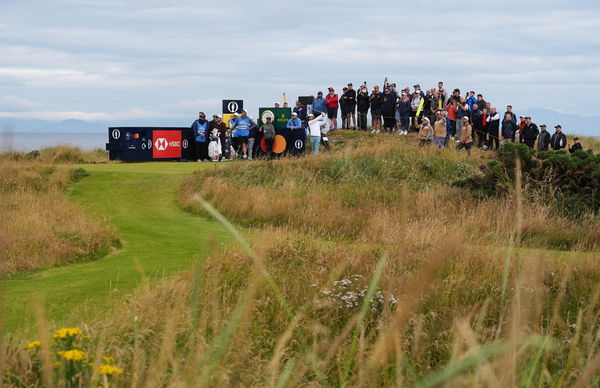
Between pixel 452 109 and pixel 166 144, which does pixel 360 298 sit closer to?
pixel 166 144

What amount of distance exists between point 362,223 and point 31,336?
34.9 feet

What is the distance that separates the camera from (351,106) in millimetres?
40875

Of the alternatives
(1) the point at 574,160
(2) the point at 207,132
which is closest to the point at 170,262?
(1) the point at 574,160

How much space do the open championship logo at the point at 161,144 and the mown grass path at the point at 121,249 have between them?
9.71 feet

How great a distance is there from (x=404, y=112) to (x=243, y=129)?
31.2 feet

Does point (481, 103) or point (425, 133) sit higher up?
point (481, 103)

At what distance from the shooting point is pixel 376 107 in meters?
39.4

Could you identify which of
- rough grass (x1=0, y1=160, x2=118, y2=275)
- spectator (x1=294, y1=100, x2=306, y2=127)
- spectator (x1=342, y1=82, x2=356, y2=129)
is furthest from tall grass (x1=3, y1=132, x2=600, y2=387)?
spectator (x1=342, y1=82, x2=356, y2=129)

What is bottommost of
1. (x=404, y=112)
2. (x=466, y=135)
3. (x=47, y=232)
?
(x=47, y=232)

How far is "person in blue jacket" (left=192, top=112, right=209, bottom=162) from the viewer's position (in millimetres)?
32875

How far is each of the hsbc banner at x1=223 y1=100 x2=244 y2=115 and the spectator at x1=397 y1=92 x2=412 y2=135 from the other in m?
7.85

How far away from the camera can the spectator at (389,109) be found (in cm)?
3778

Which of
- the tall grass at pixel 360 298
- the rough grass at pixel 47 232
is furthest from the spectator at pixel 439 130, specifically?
the rough grass at pixel 47 232

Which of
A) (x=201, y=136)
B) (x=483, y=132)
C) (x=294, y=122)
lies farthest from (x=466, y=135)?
(x=201, y=136)
